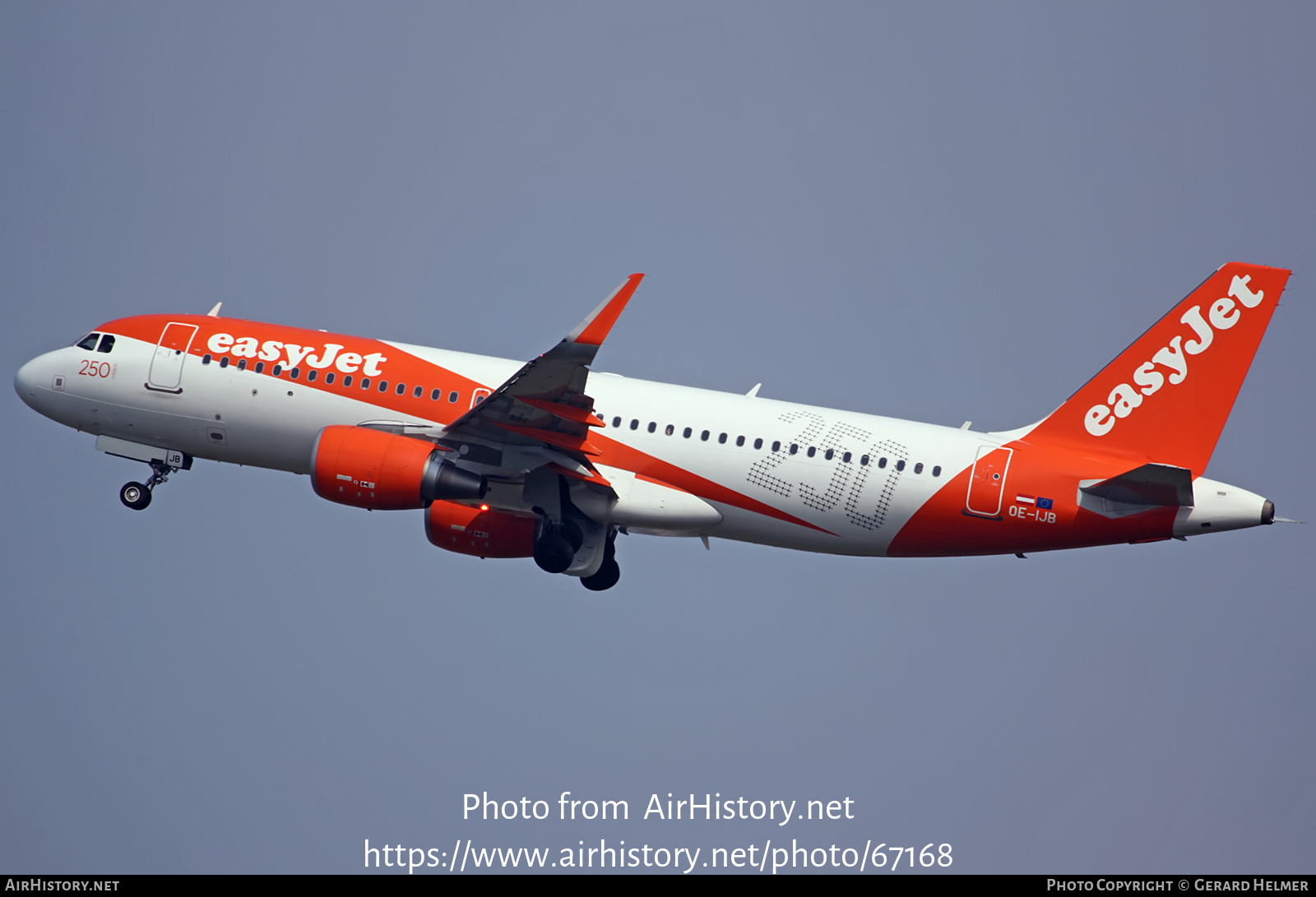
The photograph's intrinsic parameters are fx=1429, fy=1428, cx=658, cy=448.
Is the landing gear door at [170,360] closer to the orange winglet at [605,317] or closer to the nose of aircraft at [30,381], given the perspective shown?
the nose of aircraft at [30,381]

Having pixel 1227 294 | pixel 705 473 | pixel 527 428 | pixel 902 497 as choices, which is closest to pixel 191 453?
pixel 527 428

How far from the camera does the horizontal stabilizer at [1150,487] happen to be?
32250mm

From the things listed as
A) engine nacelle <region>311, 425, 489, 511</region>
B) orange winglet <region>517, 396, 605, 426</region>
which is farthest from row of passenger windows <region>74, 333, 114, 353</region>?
orange winglet <region>517, 396, 605, 426</region>

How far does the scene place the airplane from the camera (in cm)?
3338

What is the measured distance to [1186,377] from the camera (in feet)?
111

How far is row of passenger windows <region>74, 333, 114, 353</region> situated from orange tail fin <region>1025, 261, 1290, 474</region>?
81.4ft

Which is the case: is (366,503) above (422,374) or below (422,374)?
below

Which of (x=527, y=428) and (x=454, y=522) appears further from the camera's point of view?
(x=454, y=522)

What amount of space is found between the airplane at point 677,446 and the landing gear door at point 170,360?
0.19 ft

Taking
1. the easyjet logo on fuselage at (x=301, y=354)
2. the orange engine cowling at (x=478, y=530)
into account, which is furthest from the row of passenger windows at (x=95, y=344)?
the orange engine cowling at (x=478, y=530)

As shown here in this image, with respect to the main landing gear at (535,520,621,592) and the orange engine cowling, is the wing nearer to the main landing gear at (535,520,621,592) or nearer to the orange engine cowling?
the main landing gear at (535,520,621,592)
